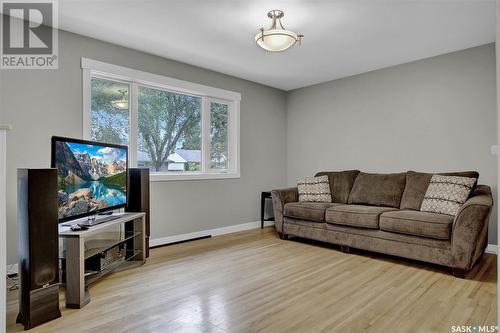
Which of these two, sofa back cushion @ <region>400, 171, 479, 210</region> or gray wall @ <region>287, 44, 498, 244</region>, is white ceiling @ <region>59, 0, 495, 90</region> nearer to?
gray wall @ <region>287, 44, 498, 244</region>

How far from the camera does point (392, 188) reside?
3.93 metres

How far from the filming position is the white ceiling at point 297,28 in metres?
2.69

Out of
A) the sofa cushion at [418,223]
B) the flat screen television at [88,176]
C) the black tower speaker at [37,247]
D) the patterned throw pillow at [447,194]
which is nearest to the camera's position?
the black tower speaker at [37,247]

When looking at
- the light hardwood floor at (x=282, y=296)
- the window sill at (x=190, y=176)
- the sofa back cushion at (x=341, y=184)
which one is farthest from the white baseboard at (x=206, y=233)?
the sofa back cushion at (x=341, y=184)

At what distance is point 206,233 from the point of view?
440 cm

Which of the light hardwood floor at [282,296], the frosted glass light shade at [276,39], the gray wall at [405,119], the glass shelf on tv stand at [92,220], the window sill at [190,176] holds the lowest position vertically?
the light hardwood floor at [282,296]

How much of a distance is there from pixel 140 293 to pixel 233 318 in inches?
33.4

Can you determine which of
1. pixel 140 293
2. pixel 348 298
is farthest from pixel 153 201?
pixel 348 298

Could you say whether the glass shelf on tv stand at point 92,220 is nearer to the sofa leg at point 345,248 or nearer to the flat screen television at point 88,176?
the flat screen television at point 88,176

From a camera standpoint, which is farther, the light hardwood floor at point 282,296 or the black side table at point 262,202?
the black side table at point 262,202

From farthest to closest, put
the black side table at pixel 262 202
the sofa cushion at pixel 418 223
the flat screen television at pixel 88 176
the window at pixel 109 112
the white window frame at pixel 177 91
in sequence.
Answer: the black side table at pixel 262 202, the window at pixel 109 112, the white window frame at pixel 177 91, the sofa cushion at pixel 418 223, the flat screen television at pixel 88 176

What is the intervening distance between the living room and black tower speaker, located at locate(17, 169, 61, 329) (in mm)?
12

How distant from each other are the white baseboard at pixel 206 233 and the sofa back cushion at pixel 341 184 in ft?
4.58

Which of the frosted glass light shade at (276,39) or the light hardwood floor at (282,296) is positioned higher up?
the frosted glass light shade at (276,39)
